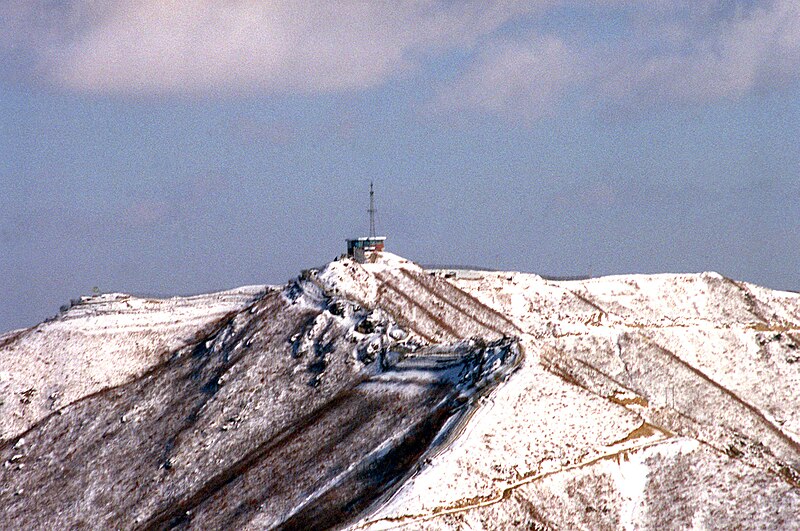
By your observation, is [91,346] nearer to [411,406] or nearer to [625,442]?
[411,406]

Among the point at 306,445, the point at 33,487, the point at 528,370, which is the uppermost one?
the point at 528,370

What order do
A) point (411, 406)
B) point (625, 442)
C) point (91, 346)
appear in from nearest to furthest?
point (625, 442)
point (411, 406)
point (91, 346)

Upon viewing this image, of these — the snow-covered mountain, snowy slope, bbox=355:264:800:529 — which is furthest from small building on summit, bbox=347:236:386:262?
snowy slope, bbox=355:264:800:529

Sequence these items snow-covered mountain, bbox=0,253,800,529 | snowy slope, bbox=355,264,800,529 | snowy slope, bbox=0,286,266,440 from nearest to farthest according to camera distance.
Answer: snowy slope, bbox=355,264,800,529 → snow-covered mountain, bbox=0,253,800,529 → snowy slope, bbox=0,286,266,440

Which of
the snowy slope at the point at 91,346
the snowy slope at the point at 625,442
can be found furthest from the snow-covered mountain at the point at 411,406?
the snowy slope at the point at 91,346

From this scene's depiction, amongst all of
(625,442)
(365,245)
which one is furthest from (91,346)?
(625,442)

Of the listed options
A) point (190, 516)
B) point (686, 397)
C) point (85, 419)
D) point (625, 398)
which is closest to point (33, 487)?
point (85, 419)

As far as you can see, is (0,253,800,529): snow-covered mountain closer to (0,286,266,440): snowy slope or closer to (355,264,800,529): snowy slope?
(355,264,800,529): snowy slope

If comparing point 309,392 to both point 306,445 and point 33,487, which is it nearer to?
point 306,445
